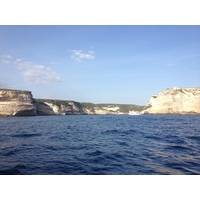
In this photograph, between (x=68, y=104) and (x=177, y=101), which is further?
(x=68, y=104)

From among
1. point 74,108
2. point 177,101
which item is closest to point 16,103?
point 74,108

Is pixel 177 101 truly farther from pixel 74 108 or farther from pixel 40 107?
pixel 40 107

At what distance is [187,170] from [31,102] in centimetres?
8060

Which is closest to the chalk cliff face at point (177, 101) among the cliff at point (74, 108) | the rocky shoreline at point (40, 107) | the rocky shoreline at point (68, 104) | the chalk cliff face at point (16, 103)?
the rocky shoreline at point (68, 104)

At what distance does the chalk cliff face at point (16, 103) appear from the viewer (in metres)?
70.7

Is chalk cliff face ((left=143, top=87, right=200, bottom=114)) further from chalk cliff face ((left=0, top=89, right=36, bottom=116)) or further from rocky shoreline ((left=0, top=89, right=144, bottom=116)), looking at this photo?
chalk cliff face ((left=0, top=89, right=36, bottom=116))

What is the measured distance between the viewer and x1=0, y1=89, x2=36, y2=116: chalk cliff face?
232 feet

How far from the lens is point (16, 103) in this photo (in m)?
74.2

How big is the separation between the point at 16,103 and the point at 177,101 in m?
76.2

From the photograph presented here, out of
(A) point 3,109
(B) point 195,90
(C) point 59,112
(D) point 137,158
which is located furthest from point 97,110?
(D) point 137,158

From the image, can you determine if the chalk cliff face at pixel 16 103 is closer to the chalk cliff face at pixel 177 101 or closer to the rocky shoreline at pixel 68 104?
the rocky shoreline at pixel 68 104
